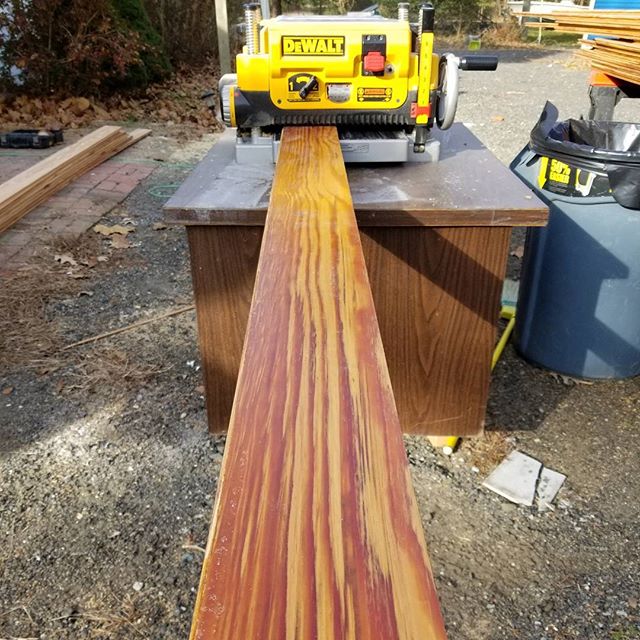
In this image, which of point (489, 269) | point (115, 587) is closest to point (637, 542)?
point (489, 269)

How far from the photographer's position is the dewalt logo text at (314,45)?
2.08 m

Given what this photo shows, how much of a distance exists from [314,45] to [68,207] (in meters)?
3.53

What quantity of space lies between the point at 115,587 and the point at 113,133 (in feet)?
17.8

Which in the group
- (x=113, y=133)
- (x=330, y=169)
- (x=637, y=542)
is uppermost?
(x=330, y=169)

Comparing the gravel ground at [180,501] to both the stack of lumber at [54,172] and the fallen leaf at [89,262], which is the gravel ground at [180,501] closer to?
the fallen leaf at [89,262]

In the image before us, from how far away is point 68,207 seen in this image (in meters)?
4.98

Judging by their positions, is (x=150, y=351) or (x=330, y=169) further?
(x=150, y=351)

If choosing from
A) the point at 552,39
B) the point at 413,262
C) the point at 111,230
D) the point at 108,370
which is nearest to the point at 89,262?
the point at 111,230

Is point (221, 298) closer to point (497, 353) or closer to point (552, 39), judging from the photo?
point (497, 353)

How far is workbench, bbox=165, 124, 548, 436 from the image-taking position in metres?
2.02

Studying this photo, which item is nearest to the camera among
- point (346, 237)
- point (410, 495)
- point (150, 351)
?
point (410, 495)

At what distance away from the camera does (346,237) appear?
1.37 metres

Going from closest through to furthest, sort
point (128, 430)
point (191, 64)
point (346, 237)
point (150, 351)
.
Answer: point (346, 237)
point (128, 430)
point (150, 351)
point (191, 64)

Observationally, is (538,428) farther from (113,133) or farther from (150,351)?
(113,133)
